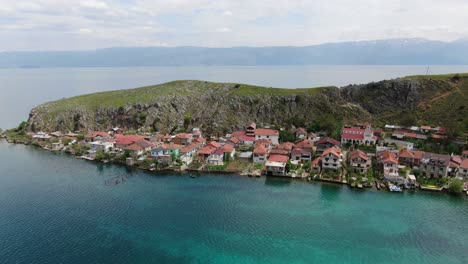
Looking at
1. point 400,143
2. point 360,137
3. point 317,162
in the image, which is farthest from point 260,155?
point 400,143

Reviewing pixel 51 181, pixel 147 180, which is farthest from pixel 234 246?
pixel 51 181

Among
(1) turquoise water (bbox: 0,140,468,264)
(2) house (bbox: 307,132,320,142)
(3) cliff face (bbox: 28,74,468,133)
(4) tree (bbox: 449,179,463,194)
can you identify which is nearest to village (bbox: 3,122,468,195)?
(4) tree (bbox: 449,179,463,194)

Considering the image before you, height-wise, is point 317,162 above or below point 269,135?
below

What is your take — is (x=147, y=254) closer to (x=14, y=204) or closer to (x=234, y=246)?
(x=234, y=246)

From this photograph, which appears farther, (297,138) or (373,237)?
(297,138)

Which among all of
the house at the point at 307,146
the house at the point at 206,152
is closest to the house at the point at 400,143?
the house at the point at 307,146

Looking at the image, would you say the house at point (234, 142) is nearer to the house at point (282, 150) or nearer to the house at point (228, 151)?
the house at point (228, 151)

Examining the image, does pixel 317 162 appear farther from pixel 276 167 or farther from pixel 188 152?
pixel 188 152

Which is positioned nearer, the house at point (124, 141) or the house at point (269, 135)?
the house at point (124, 141)
